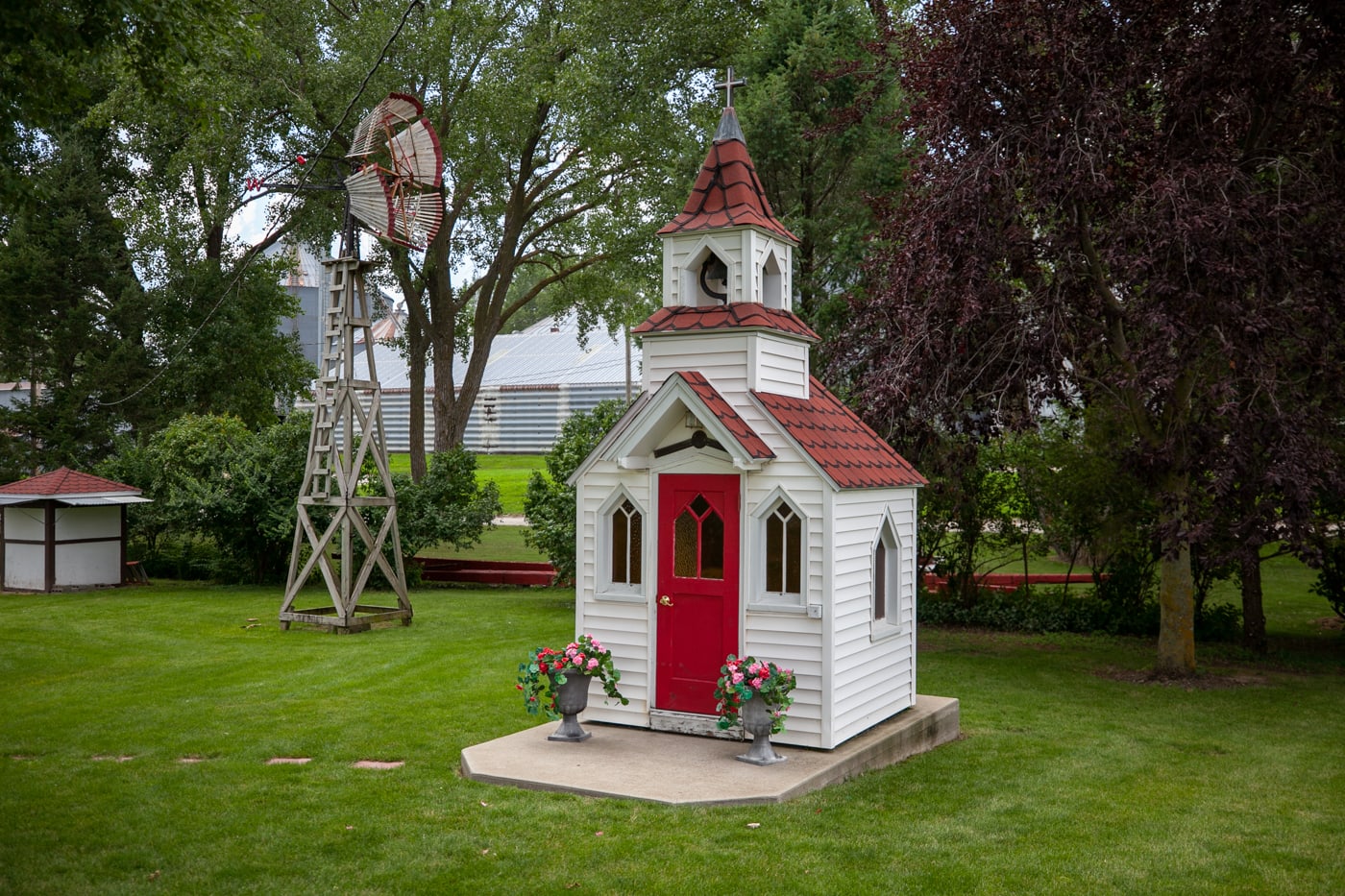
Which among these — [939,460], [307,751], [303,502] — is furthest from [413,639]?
[939,460]

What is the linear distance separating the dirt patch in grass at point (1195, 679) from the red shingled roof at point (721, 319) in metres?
7.28

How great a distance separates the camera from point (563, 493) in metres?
19.9

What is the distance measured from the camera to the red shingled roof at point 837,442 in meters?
9.04

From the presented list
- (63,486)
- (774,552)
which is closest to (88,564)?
(63,486)

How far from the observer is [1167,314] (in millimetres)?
11836

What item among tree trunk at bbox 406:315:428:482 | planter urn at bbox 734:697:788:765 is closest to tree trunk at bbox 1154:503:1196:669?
planter urn at bbox 734:697:788:765

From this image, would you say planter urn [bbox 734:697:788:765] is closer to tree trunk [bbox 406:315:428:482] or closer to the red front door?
the red front door

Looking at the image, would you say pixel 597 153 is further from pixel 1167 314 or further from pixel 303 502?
pixel 1167 314

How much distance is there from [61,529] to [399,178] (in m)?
10.5

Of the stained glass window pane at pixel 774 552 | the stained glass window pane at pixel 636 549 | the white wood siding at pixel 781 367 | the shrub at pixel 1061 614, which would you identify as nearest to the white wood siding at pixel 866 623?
the stained glass window pane at pixel 774 552

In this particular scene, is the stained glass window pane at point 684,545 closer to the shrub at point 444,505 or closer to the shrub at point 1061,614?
the shrub at point 1061,614

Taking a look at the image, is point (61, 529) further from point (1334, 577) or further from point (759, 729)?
point (1334, 577)

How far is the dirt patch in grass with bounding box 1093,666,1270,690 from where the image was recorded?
13.7m

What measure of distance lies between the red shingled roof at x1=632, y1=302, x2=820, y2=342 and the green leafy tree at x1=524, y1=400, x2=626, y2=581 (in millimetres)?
9722
